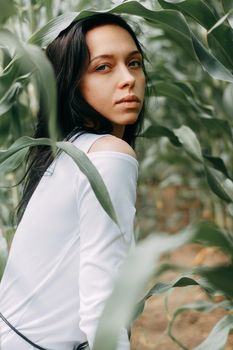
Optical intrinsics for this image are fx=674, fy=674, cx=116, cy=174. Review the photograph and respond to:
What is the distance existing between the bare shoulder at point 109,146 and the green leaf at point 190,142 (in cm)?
37

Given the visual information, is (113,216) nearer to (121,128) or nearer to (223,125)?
(121,128)

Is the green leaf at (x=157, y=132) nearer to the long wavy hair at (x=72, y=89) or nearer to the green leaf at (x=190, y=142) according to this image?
the green leaf at (x=190, y=142)

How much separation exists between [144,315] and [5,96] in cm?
110

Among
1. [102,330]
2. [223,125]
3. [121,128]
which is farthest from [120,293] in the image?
[223,125]

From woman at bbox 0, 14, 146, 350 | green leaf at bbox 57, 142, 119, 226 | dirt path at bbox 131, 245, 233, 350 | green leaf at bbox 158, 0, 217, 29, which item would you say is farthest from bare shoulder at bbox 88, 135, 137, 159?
dirt path at bbox 131, 245, 233, 350

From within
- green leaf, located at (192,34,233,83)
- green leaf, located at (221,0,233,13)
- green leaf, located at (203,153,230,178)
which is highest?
green leaf, located at (221,0,233,13)

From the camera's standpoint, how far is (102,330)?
0.42 meters

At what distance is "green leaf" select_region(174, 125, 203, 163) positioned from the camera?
112 cm

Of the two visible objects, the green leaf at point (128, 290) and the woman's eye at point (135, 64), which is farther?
the woman's eye at point (135, 64)

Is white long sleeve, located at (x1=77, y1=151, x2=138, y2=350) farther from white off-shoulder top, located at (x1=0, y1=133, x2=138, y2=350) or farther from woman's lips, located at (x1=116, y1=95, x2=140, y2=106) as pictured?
woman's lips, located at (x1=116, y1=95, x2=140, y2=106)

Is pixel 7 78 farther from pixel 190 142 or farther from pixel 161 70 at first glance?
pixel 161 70

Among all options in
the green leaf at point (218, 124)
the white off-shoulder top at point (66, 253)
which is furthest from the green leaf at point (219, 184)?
the white off-shoulder top at point (66, 253)

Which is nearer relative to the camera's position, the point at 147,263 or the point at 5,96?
the point at 147,263

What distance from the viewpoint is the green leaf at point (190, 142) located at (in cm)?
112
